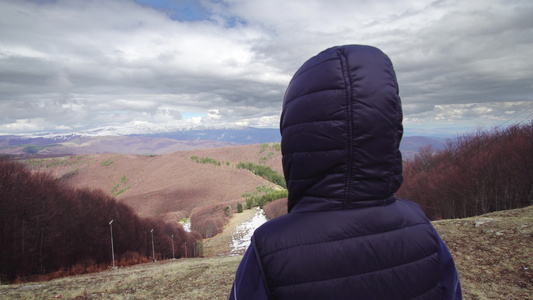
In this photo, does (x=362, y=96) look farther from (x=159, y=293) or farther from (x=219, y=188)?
(x=219, y=188)

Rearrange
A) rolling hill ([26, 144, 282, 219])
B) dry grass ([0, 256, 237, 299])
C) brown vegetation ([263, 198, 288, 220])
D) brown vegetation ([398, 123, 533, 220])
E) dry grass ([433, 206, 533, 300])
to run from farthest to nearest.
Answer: rolling hill ([26, 144, 282, 219]), brown vegetation ([263, 198, 288, 220]), brown vegetation ([398, 123, 533, 220]), dry grass ([0, 256, 237, 299]), dry grass ([433, 206, 533, 300])

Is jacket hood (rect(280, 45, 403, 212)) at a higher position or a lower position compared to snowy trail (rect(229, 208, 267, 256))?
higher

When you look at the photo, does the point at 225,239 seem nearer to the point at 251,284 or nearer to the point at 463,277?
the point at 463,277

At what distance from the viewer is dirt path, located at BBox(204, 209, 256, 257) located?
41.6 metres

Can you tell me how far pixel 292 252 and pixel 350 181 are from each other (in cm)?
44

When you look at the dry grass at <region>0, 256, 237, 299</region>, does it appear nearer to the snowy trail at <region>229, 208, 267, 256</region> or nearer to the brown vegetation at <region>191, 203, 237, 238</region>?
the snowy trail at <region>229, 208, 267, 256</region>

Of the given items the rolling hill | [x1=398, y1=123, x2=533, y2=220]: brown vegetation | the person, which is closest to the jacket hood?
the person

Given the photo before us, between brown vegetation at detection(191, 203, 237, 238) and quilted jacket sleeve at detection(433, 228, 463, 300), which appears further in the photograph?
brown vegetation at detection(191, 203, 237, 238)

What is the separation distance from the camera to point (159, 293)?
9453 mm

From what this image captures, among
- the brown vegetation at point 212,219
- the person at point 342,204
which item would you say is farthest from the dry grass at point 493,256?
the brown vegetation at point 212,219

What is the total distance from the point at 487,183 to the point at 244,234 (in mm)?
34518

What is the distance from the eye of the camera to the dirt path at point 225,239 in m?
41.6

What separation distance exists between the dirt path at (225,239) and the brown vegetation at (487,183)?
1117 inches

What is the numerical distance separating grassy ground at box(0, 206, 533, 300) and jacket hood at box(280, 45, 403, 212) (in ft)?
24.9
